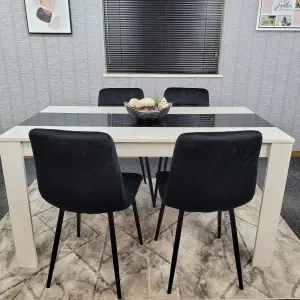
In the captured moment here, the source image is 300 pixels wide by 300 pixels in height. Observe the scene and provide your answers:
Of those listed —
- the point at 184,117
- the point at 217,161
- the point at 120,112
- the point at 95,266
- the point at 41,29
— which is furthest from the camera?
the point at 41,29

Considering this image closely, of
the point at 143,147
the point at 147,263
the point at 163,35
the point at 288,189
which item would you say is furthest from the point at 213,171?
the point at 163,35

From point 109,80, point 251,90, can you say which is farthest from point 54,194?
point 251,90

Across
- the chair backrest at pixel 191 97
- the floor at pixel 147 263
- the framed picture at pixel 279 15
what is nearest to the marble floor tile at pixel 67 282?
the floor at pixel 147 263

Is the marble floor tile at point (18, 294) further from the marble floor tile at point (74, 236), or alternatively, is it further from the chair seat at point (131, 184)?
the chair seat at point (131, 184)

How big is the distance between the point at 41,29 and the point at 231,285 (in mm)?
2849

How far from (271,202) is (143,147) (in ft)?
2.46

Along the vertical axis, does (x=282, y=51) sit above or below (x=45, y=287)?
above

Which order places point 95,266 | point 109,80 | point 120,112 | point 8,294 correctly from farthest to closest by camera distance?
point 109,80 → point 120,112 → point 95,266 → point 8,294

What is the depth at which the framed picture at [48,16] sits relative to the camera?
2707 millimetres

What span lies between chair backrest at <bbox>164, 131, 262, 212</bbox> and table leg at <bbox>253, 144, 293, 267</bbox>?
0.66 feet

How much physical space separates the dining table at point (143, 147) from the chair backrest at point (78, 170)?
0.20 metres

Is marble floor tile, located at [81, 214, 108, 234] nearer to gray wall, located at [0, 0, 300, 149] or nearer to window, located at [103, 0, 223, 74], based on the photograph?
gray wall, located at [0, 0, 300, 149]

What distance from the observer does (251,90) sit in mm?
3051

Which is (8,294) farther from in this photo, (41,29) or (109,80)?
(41,29)
